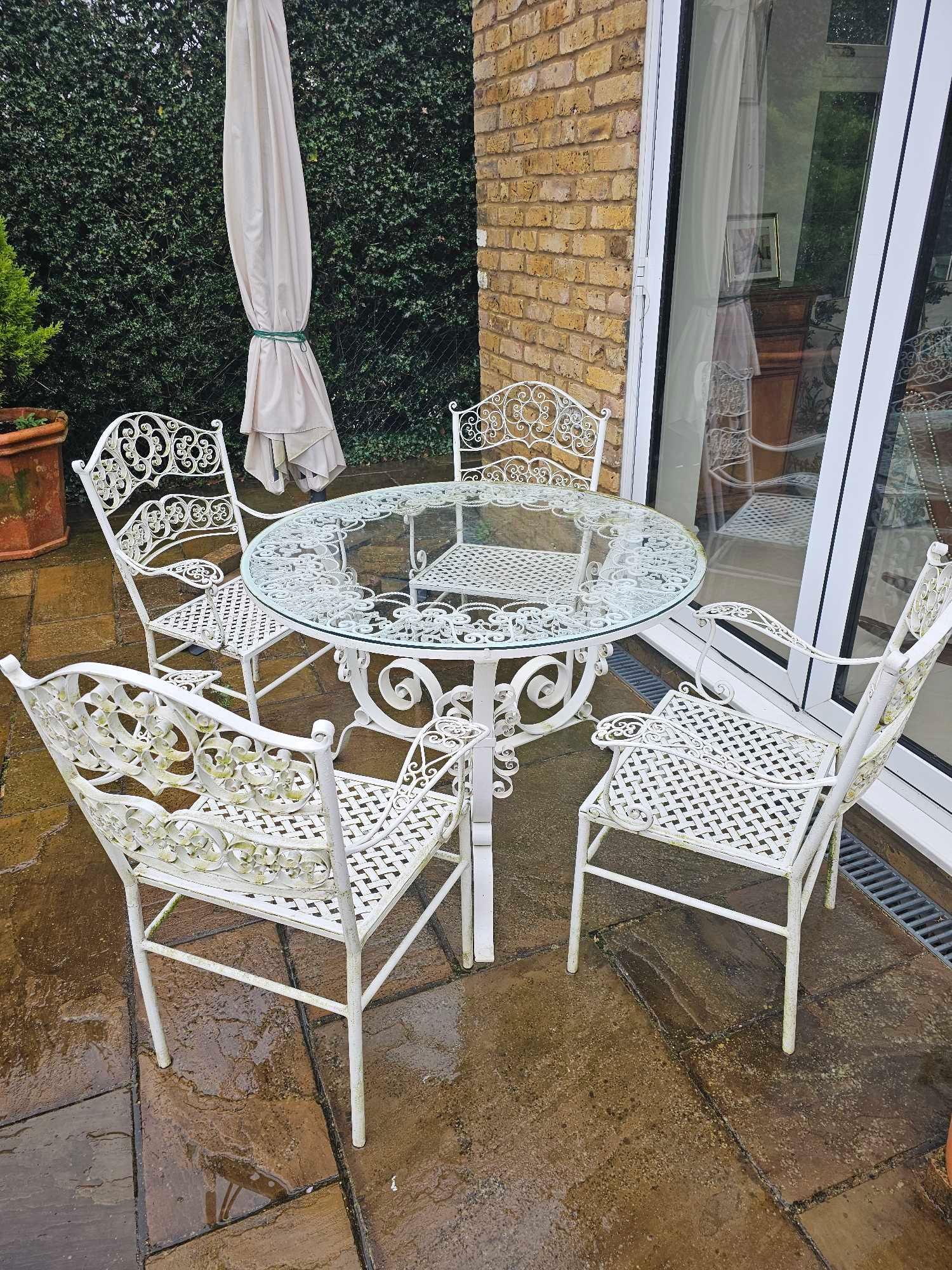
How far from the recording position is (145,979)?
1.72 metres

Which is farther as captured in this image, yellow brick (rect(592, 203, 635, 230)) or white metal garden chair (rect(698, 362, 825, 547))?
yellow brick (rect(592, 203, 635, 230))

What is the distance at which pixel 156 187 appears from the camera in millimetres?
4883

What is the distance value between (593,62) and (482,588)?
2220 mm

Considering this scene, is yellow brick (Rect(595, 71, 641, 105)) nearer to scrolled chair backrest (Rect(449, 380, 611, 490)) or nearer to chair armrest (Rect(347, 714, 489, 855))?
scrolled chair backrest (Rect(449, 380, 611, 490))

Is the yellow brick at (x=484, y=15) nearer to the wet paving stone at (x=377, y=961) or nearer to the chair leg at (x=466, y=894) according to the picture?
the chair leg at (x=466, y=894)

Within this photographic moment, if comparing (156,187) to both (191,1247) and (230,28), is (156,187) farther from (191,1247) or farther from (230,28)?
(191,1247)

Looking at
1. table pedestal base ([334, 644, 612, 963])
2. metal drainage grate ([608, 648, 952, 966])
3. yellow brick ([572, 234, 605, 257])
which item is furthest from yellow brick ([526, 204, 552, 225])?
metal drainage grate ([608, 648, 952, 966])

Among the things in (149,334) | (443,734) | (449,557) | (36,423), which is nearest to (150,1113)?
(443,734)

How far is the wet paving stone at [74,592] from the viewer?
12.8 ft

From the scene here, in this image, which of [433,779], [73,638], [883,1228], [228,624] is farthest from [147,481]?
[883,1228]

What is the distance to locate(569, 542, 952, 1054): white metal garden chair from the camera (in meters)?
1.51

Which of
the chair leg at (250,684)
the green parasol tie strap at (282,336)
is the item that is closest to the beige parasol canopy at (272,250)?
the green parasol tie strap at (282,336)

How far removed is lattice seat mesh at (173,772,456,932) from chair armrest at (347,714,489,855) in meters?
0.03

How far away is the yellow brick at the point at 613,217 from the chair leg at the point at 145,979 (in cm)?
274
